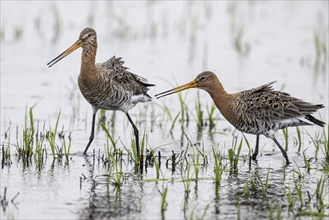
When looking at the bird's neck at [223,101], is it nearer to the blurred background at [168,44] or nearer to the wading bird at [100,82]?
the wading bird at [100,82]

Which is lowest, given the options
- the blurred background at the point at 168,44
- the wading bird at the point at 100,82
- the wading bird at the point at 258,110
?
the wading bird at the point at 258,110

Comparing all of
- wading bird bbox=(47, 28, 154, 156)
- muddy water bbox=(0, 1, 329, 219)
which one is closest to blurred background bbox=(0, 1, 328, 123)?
muddy water bbox=(0, 1, 329, 219)

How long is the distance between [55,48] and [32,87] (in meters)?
2.81

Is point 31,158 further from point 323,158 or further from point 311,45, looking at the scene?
point 311,45

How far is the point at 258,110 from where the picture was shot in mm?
9766

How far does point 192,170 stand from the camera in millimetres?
9125

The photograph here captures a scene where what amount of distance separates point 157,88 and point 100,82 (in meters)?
3.75

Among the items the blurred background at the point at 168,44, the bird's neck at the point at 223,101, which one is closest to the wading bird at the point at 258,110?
the bird's neck at the point at 223,101

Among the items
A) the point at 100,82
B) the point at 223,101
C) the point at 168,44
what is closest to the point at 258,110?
the point at 223,101

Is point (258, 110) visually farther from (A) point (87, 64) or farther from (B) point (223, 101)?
(A) point (87, 64)

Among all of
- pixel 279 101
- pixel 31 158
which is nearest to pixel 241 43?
pixel 279 101

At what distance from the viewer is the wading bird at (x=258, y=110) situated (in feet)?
31.9

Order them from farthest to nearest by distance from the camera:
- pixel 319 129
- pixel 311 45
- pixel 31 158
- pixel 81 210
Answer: pixel 311 45
pixel 319 129
pixel 31 158
pixel 81 210

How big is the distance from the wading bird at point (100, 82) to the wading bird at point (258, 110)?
2.47 ft
